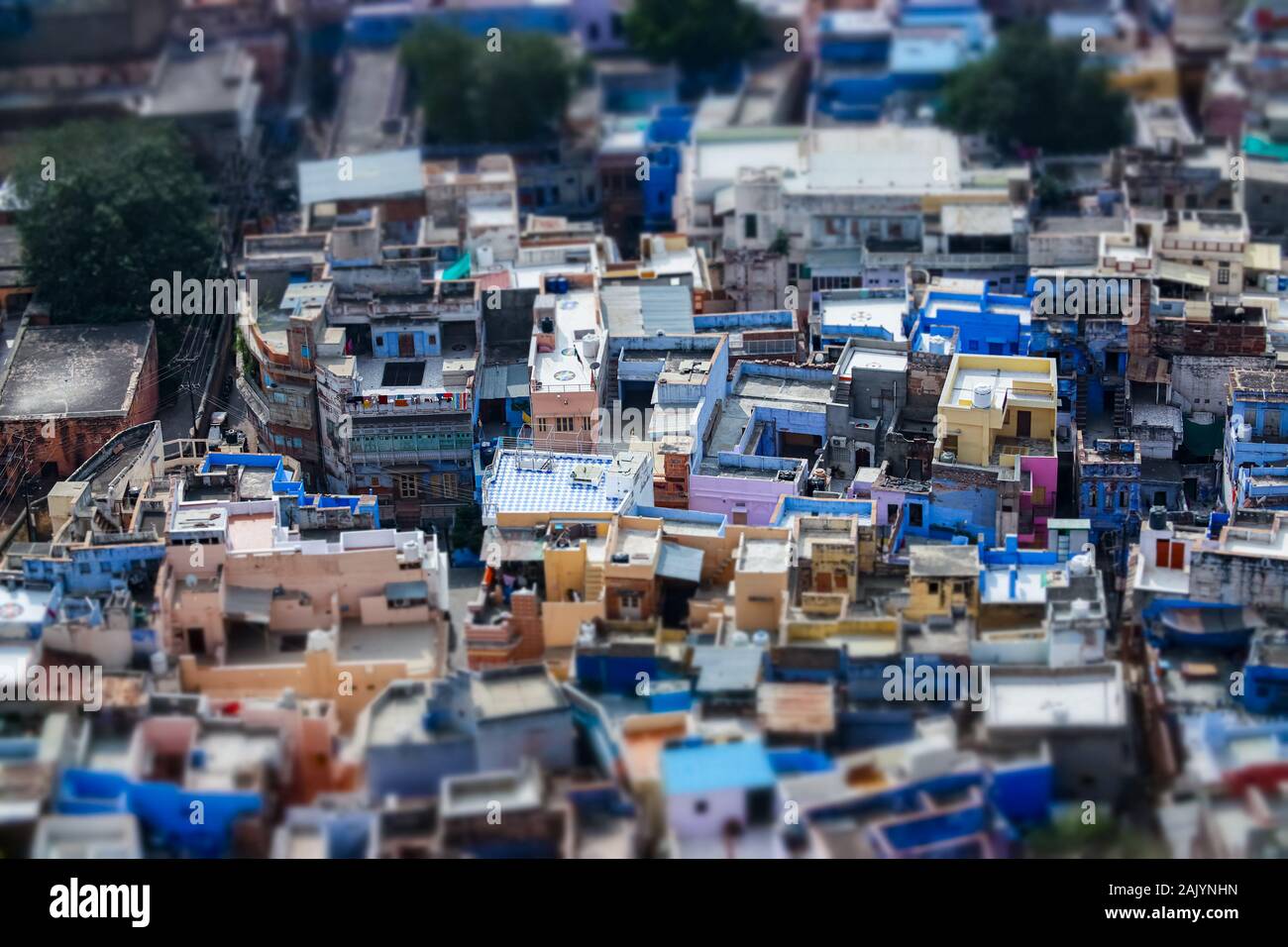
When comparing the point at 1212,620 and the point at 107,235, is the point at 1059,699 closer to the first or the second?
the point at 1212,620

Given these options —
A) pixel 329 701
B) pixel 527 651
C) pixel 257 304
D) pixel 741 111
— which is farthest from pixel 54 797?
pixel 741 111

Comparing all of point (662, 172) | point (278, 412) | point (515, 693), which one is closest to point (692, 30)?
point (662, 172)

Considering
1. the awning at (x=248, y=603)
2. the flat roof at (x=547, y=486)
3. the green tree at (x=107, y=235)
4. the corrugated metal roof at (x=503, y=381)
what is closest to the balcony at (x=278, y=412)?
the corrugated metal roof at (x=503, y=381)

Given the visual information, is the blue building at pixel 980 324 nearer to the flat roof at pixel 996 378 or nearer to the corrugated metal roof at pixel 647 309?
the flat roof at pixel 996 378

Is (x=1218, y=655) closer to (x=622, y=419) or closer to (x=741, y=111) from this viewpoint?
(x=622, y=419)

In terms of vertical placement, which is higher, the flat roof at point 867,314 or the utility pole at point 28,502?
the flat roof at point 867,314
